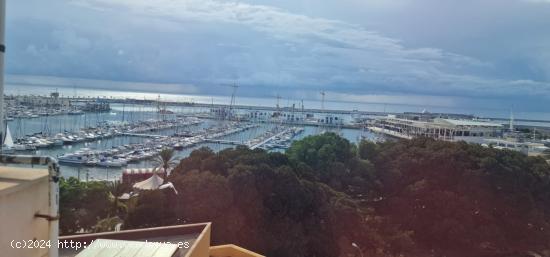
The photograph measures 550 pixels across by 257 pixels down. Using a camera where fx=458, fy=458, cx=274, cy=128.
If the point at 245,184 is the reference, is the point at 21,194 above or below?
above

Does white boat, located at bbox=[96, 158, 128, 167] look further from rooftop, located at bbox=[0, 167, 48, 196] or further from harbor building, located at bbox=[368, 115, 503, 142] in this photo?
rooftop, located at bbox=[0, 167, 48, 196]

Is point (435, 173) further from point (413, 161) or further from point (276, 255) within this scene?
point (276, 255)

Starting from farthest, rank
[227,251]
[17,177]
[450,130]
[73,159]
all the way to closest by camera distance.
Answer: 1. [450,130]
2. [73,159]
3. [227,251]
4. [17,177]

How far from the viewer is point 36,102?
6450 centimetres

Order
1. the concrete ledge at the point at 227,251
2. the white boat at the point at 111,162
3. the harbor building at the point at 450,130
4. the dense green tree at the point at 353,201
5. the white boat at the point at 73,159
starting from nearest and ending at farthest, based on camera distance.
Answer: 1. the concrete ledge at the point at 227,251
2. the dense green tree at the point at 353,201
3. the white boat at the point at 111,162
4. the white boat at the point at 73,159
5. the harbor building at the point at 450,130

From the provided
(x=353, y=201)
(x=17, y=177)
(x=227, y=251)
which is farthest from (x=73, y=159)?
(x=17, y=177)

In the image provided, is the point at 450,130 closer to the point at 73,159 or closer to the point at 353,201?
the point at 73,159

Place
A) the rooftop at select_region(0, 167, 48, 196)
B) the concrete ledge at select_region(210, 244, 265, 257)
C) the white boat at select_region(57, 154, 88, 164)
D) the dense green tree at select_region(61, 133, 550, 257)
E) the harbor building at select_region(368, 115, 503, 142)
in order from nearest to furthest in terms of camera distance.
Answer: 1. the rooftop at select_region(0, 167, 48, 196)
2. the concrete ledge at select_region(210, 244, 265, 257)
3. the dense green tree at select_region(61, 133, 550, 257)
4. the white boat at select_region(57, 154, 88, 164)
5. the harbor building at select_region(368, 115, 503, 142)

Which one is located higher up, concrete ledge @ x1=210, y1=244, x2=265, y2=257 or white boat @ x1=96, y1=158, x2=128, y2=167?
concrete ledge @ x1=210, y1=244, x2=265, y2=257

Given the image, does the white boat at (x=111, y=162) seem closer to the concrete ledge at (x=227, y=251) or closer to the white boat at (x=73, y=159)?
the white boat at (x=73, y=159)

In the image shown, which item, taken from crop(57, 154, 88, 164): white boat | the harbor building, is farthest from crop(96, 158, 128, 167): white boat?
the harbor building

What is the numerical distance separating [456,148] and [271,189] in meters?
7.37

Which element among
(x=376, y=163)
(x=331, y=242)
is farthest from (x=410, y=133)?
(x=331, y=242)

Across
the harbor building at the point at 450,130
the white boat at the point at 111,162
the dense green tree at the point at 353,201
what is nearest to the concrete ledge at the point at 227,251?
the dense green tree at the point at 353,201
